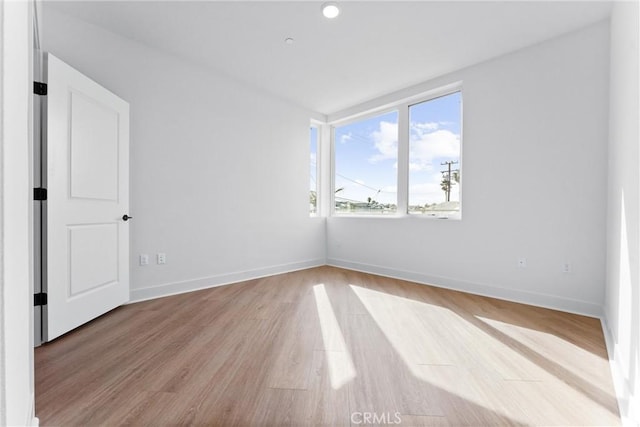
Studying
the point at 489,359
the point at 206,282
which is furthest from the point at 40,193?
the point at 489,359

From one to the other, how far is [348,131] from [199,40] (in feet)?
8.79

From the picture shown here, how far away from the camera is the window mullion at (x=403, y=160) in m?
4.03

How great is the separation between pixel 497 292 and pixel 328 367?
2.35 metres

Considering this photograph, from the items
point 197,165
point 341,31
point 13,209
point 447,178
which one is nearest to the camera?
point 13,209

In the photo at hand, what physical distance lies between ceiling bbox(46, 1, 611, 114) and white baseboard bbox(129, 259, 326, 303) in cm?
261

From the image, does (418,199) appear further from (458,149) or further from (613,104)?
(613,104)

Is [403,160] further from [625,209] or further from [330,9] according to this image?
[625,209]

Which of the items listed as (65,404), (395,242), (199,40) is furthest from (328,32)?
(65,404)

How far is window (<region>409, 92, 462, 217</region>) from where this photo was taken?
352cm

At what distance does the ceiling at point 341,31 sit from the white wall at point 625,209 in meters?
0.66

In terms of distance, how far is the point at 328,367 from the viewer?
1667 millimetres

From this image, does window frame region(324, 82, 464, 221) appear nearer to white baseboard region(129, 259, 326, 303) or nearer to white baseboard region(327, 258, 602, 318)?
white baseboard region(327, 258, 602, 318)

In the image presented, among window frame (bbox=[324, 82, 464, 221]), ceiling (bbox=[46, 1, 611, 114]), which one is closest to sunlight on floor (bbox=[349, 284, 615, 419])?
window frame (bbox=[324, 82, 464, 221])

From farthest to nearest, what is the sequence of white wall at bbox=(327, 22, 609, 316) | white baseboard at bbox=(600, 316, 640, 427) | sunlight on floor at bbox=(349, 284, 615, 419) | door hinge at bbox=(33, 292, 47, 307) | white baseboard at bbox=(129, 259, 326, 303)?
1. white baseboard at bbox=(129, 259, 326, 303)
2. white wall at bbox=(327, 22, 609, 316)
3. door hinge at bbox=(33, 292, 47, 307)
4. sunlight on floor at bbox=(349, 284, 615, 419)
5. white baseboard at bbox=(600, 316, 640, 427)
